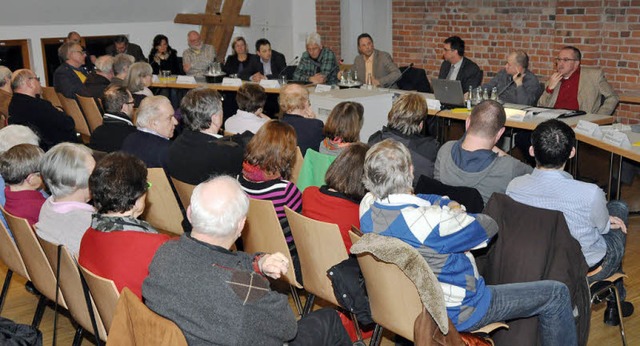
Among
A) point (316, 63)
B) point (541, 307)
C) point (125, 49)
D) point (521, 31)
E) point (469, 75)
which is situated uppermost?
point (521, 31)

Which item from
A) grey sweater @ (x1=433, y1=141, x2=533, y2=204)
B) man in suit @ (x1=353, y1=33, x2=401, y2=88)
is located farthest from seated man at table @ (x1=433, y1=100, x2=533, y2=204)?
man in suit @ (x1=353, y1=33, x2=401, y2=88)

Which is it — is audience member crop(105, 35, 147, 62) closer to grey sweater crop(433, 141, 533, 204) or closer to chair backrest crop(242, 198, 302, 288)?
chair backrest crop(242, 198, 302, 288)

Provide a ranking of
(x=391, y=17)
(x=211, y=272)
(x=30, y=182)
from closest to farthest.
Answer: (x=211, y=272) → (x=30, y=182) → (x=391, y=17)

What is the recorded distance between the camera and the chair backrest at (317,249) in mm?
2850

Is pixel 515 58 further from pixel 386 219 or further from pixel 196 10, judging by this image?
pixel 196 10

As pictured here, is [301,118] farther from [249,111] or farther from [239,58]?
[239,58]

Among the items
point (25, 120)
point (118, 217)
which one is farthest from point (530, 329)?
point (25, 120)

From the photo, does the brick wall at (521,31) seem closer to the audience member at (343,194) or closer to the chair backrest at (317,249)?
the audience member at (343,194)

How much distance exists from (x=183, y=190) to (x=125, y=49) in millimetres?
5771

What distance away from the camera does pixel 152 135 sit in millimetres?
4324

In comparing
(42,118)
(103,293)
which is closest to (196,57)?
(42,118)

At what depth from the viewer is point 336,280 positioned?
277cm

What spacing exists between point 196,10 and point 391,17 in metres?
3.16

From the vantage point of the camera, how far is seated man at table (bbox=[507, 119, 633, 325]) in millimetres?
2967
